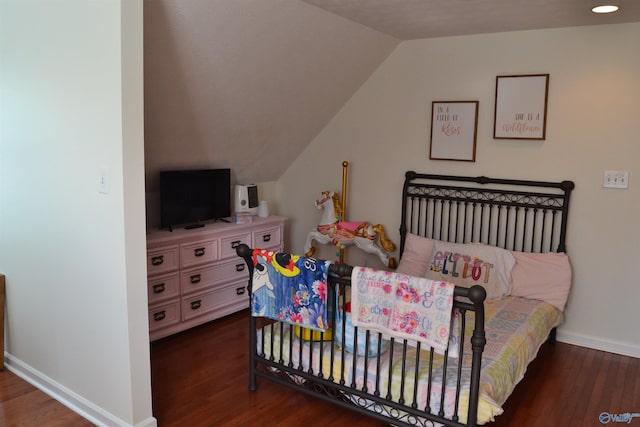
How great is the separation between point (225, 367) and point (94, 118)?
5.57ft

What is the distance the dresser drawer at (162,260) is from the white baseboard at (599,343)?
2.75m

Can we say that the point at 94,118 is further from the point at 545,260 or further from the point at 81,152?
the point at 545,260

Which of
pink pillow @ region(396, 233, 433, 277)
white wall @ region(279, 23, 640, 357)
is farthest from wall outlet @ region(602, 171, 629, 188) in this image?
pink pillow @ region(396, 233, 433, 277)

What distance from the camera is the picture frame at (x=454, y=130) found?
3984 millimetres

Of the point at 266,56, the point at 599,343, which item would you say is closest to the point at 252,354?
the point at 266,56

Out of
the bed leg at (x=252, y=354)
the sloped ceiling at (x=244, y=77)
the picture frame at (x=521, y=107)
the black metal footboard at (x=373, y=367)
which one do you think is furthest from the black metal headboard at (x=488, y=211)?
the bed leg at (x=252, y=354)

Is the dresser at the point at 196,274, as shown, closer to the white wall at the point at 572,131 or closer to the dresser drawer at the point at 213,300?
the dresser drawer at the point at 213,300

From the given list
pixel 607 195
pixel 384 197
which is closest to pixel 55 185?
pixel 384 197

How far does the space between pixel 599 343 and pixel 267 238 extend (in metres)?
2.55

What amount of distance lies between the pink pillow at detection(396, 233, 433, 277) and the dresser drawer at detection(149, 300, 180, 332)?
163 centimetres

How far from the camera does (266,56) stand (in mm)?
3395

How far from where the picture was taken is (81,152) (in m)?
2.51

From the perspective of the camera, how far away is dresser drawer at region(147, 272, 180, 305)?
11.8ft

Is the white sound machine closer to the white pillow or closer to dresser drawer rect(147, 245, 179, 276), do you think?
dresser drawer rect(147, 245, 179, 276)
